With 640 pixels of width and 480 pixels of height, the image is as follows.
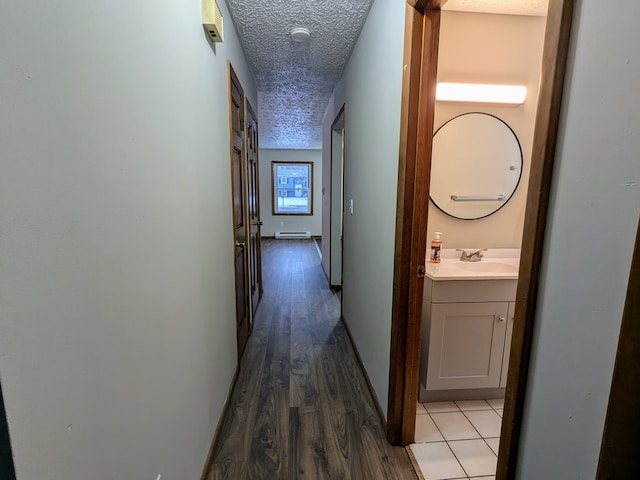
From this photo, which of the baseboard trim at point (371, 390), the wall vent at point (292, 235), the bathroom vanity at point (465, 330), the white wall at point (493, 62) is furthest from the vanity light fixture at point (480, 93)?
the wall vent at point (292, 235)

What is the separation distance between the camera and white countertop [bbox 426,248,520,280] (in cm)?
183

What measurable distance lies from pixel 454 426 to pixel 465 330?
55cm

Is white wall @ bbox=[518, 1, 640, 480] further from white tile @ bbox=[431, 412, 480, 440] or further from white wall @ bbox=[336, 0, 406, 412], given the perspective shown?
white tile @ bbox=[431, 412, 480, 440]

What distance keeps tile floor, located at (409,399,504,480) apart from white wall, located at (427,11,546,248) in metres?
1.12

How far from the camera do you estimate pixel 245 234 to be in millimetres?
2723

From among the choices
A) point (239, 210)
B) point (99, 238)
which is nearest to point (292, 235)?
point (239, 210)

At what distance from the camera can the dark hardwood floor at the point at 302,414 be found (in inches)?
61.1

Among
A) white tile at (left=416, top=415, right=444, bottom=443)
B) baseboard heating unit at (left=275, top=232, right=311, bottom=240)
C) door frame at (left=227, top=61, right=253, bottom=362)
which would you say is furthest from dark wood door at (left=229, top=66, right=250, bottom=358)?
baseboard heating unit at (left=275, top=232, right=311, bottom=240)

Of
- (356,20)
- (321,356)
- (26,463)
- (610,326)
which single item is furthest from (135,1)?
(321,356)

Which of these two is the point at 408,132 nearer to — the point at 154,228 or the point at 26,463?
the point at 154,228

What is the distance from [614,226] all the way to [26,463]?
105 centimetres

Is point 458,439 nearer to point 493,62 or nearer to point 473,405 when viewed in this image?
point 473,405

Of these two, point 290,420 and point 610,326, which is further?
point 290,420

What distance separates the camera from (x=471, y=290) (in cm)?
186
